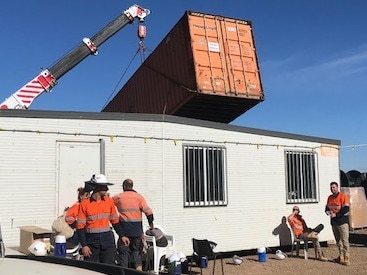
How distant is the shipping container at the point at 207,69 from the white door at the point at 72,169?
3.68 meters

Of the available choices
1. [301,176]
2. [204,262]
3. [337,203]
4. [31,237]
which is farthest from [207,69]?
[31,237]

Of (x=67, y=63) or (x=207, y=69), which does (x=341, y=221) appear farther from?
(x=67, y=63)

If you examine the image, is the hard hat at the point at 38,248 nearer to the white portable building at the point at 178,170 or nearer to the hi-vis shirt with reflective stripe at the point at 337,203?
the white portable building at the point at 178,170

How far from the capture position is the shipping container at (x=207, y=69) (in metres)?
12.4

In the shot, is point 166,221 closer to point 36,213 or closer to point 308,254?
point 36,213

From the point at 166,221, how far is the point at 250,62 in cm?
519

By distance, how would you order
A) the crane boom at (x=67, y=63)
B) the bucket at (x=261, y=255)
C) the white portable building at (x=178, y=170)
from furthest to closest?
the crane boom at (x=67, y=63) < the bucket at (x=261, y=255) < the white portable building at (x=178, y=170)

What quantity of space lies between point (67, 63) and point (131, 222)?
9.41 metres

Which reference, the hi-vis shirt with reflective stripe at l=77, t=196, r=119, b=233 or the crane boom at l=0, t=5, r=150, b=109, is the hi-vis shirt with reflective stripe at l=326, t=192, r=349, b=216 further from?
the crane boom at l=0, t=5, r=150, b=109

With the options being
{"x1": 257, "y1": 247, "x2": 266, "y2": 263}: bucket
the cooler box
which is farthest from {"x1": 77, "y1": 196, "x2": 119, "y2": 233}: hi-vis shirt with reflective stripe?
{"x1": 257, "y1": 247, "x2": 266, "y2": 263}: bucket

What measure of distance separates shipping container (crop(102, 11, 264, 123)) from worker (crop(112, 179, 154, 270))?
485 cm

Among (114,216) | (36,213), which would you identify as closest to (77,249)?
(114,216)

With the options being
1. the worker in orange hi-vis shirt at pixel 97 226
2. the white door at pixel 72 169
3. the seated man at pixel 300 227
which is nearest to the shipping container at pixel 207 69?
the seated man at pixel 300 227

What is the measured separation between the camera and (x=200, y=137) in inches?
437
